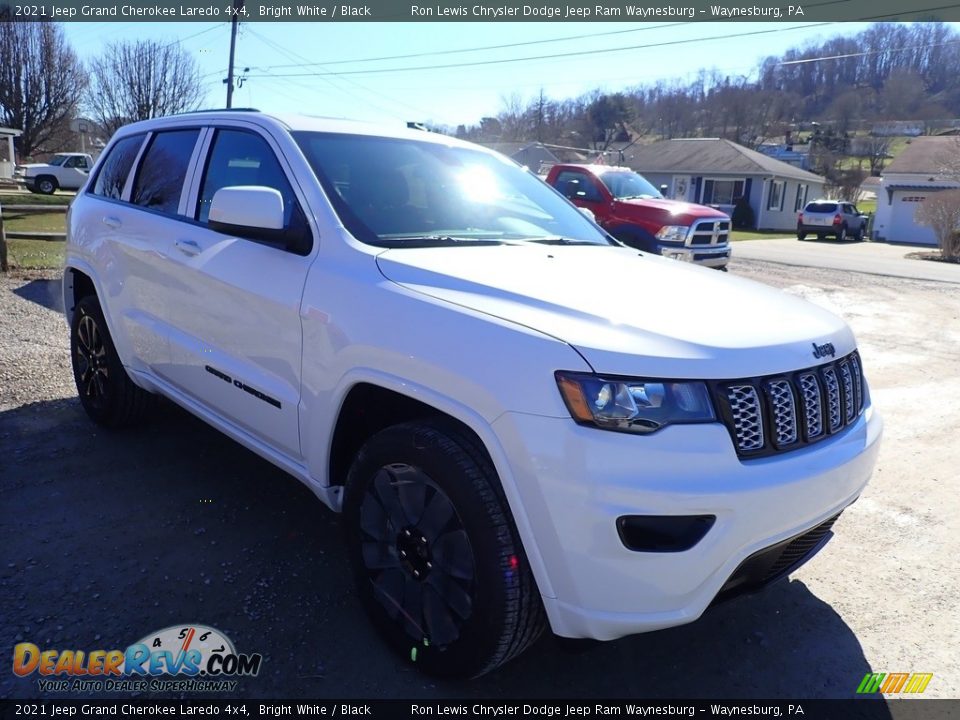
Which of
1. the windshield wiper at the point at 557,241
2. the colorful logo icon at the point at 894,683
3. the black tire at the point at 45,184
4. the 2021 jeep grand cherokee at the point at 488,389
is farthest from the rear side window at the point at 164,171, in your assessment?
the black tire at the point at 45,184

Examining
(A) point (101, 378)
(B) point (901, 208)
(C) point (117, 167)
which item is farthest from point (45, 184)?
(B) point (901, 208)

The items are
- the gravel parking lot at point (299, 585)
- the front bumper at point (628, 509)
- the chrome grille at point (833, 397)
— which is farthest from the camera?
the gravel parking lot at point (299, 585)

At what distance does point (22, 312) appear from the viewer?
7840mm

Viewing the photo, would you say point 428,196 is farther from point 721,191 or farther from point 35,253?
point 721,191

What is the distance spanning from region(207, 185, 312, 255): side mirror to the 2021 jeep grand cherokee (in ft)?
0.04

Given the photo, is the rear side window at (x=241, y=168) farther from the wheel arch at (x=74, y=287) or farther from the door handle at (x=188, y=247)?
the wheel arch at (x=74, y=287)

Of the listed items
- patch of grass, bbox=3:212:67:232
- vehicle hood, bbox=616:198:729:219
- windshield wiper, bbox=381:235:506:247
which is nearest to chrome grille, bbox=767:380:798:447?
windshield wiper, bbox=381:235:506:247

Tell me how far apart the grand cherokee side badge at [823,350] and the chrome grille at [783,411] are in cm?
23

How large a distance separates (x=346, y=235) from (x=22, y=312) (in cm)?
659

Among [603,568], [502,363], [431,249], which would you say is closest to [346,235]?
[431,249]

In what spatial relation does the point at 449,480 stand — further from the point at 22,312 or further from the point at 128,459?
the point at 22,312

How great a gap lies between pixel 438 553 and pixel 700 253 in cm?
1044

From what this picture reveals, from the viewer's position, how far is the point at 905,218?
36844 millimetres

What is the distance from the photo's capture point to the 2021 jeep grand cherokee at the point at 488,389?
6.85 feet
